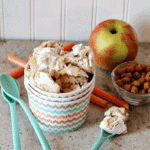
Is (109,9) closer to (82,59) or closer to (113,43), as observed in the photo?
(113,43)

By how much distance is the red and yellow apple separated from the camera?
741 mm

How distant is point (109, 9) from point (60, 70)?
43 cm

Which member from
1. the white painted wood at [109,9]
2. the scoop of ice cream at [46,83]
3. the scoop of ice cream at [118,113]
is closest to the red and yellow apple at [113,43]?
the white painted wood at [109,9]

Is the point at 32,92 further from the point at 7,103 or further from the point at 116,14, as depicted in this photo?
the point at 116,14

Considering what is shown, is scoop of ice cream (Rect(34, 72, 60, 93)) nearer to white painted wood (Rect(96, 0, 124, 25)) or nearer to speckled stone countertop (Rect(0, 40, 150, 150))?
speckled stone countertop (Rect(0, 40, 150, 150))

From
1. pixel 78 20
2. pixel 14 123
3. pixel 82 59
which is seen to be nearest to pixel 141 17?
pixel 78 20

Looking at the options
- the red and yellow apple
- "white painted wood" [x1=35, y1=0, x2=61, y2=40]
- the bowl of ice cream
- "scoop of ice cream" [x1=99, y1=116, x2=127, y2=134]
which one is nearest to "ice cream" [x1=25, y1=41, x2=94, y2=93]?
the bowl of ice cream

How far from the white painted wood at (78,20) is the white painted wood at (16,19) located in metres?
0.14

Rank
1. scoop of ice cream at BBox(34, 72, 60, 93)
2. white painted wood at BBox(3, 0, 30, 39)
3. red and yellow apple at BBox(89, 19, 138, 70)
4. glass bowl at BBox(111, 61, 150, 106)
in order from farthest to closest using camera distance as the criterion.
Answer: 1. white painted wood at BBox(3, 0, 30, 39)
2. red and yellow apple at BBox(89, 19, 138, 70)
3. glass bowl at BBox(111, 61, 150, 106)
4. scoop of ice cream at BBox(34, 72, 60, 93)

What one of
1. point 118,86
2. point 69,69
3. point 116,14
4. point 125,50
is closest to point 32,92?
point 69,69

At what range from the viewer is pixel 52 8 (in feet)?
2.78

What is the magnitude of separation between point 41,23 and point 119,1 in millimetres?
277

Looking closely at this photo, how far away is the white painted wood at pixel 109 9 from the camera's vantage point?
0.84 m

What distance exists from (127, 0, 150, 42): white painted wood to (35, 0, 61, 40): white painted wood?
0.82 feet
